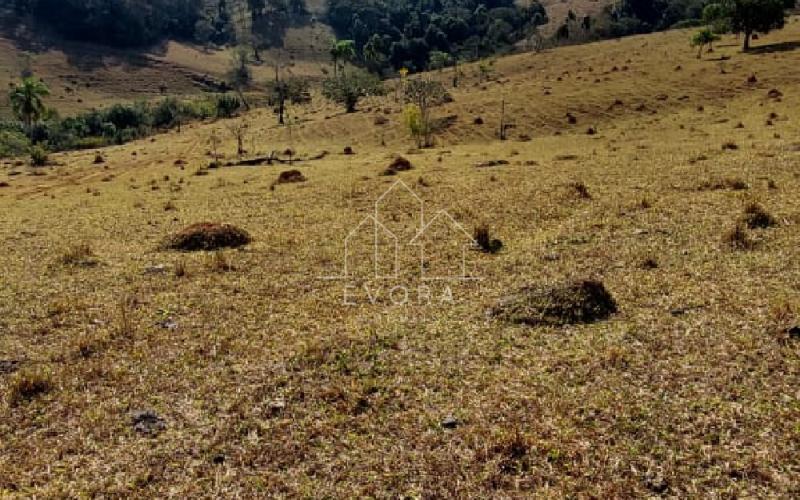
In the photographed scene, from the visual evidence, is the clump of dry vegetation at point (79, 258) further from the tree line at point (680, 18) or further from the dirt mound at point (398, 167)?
the tree line at point (680, 18)

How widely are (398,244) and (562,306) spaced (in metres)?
8.19

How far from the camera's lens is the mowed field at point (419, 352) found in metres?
8.09

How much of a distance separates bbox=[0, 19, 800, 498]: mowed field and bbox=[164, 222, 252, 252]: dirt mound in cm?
69

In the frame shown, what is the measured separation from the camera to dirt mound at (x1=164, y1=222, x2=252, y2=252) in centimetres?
2059

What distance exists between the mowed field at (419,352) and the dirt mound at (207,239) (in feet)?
2.26

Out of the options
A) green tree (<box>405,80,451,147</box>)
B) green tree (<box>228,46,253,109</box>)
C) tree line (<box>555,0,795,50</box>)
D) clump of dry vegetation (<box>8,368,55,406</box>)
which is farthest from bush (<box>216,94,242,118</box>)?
clump of dry vegetation (<box>8,368,55,406</box>)

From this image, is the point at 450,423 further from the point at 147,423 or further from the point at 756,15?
the point at 756,15

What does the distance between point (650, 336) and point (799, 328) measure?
2.45 metres

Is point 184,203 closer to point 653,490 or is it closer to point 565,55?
point 653,490

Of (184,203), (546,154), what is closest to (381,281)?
(184,203)

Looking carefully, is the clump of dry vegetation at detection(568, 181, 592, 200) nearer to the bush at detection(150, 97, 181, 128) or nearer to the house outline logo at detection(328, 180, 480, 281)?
the house outline logo at detection(328, 180, 480, 281)

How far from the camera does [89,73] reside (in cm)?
17212

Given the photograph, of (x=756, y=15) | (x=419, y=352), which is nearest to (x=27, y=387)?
(x=419, y=352)

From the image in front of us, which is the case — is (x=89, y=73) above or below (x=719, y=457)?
above
